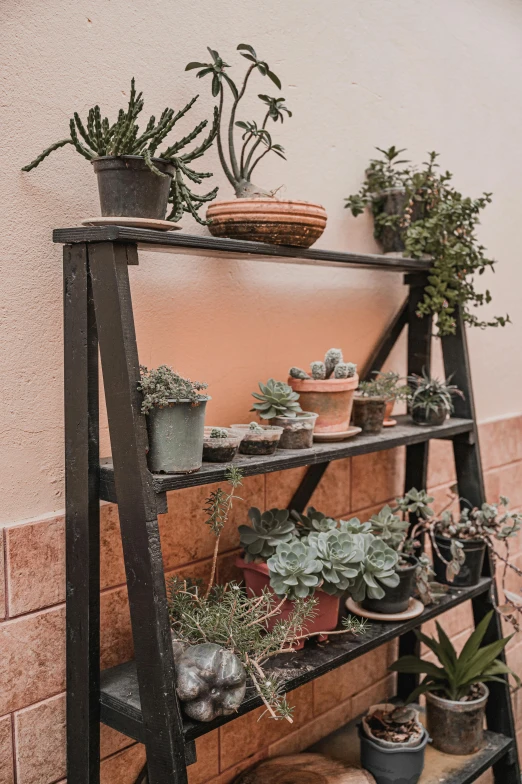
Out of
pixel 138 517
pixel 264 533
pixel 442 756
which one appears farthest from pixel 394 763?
pixel 138 517

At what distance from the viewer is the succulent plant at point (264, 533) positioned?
1700 mm

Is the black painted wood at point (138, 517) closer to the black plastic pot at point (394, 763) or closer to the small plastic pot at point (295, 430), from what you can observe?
the small plastic pot at point (295, 430)

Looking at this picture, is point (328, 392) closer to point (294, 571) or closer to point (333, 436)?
point (333, 436)

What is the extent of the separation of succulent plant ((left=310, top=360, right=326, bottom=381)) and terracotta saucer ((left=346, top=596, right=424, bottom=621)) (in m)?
0.60

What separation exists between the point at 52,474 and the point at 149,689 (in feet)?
1.47

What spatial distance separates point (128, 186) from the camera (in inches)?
51.4

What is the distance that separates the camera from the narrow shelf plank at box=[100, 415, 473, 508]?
1.36 meters

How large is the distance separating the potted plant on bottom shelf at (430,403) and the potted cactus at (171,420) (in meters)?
0.87

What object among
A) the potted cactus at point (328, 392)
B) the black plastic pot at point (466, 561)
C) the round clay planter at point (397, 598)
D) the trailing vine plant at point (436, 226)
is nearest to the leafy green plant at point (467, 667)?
the black plastic pot at point (466, 561)

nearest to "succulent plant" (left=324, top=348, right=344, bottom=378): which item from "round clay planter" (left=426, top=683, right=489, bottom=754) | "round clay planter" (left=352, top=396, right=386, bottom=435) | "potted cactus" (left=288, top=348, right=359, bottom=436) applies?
"potted cactus" (left=288, top=348, right=359, bottom=436)

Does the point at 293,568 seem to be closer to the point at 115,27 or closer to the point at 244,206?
the point at 244,206

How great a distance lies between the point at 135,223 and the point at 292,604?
0.88 metres

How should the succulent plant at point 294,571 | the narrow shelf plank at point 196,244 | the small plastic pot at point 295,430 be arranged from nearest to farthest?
the narrow shelf plank at point 196,244 < the succulent plant at point 294,571 < the small plastic pot at point 295,430

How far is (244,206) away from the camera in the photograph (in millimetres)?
1549
